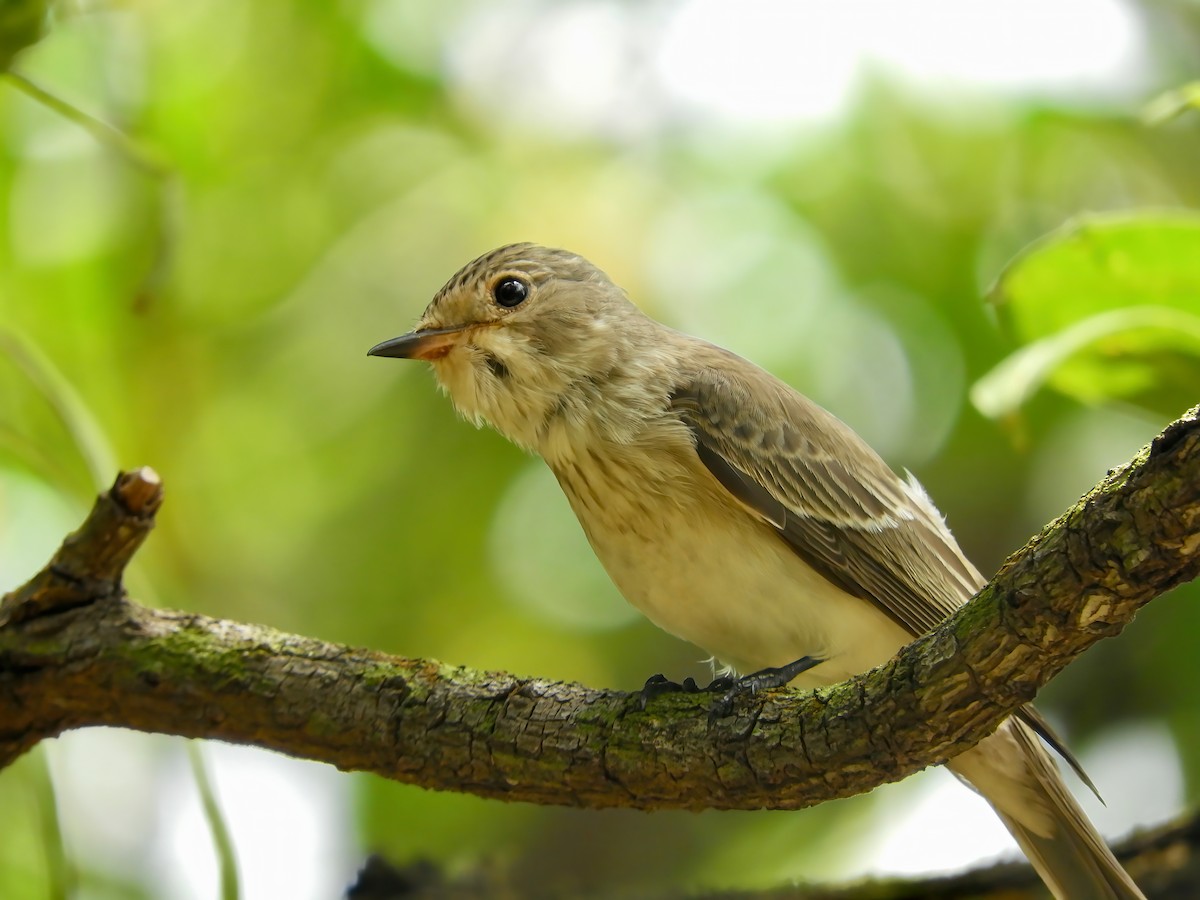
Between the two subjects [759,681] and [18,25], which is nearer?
[18,25]

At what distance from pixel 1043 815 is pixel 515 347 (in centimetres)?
237

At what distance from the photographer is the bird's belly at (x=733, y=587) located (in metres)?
4.02

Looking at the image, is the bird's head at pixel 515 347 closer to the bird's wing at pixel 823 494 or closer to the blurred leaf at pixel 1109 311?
the bird's wing at pixel 823 494

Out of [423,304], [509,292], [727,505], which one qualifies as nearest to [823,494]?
[727,505]

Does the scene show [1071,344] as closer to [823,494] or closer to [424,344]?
[823,494]

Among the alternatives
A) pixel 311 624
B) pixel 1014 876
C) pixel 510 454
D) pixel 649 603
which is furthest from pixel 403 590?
pixel 1014 876

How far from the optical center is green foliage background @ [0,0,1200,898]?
217 inches

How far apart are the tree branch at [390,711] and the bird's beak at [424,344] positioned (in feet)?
4.47

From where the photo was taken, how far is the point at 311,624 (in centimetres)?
587

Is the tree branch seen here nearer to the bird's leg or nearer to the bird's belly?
the bird's leg

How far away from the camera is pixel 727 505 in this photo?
416 cm

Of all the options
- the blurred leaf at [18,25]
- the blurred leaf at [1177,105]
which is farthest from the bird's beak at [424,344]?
the blurred leaf at [1177,105]

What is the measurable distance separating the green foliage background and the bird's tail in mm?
1698

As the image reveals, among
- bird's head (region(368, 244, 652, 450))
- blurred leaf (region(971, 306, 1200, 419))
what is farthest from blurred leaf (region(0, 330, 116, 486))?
blurred leaf (region(971, 306, 1200, 419))
